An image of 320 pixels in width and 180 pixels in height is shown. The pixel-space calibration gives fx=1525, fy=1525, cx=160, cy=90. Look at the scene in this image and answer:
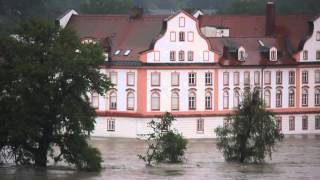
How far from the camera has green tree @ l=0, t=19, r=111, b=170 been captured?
3211 inches

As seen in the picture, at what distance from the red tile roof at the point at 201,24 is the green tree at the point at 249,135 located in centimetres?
1988

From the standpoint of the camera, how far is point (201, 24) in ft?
394

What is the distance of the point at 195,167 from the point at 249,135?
4.55 metres

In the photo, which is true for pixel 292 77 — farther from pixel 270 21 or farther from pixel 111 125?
pixel 111 125

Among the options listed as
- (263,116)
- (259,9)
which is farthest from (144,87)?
(259,9)

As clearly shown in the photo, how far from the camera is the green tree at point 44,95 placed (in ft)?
268

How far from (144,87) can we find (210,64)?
5.29 m

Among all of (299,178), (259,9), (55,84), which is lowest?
(299,178)

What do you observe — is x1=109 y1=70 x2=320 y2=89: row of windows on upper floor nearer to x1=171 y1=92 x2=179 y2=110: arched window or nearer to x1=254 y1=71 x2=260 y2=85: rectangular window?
x1=254 y1=71 x2=260 y2=85: rectangular window

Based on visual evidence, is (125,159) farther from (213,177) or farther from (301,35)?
(301,35)

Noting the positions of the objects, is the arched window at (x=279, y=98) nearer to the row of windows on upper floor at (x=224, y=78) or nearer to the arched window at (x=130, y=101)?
the row of windows on upper floor at (x=224, y=78)

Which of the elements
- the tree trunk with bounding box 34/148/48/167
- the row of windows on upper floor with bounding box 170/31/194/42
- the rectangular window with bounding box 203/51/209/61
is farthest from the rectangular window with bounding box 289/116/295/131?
the tree trunk with bounding box 34/148/48/167

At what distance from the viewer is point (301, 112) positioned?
376 feet

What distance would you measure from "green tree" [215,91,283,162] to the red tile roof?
19879mm
